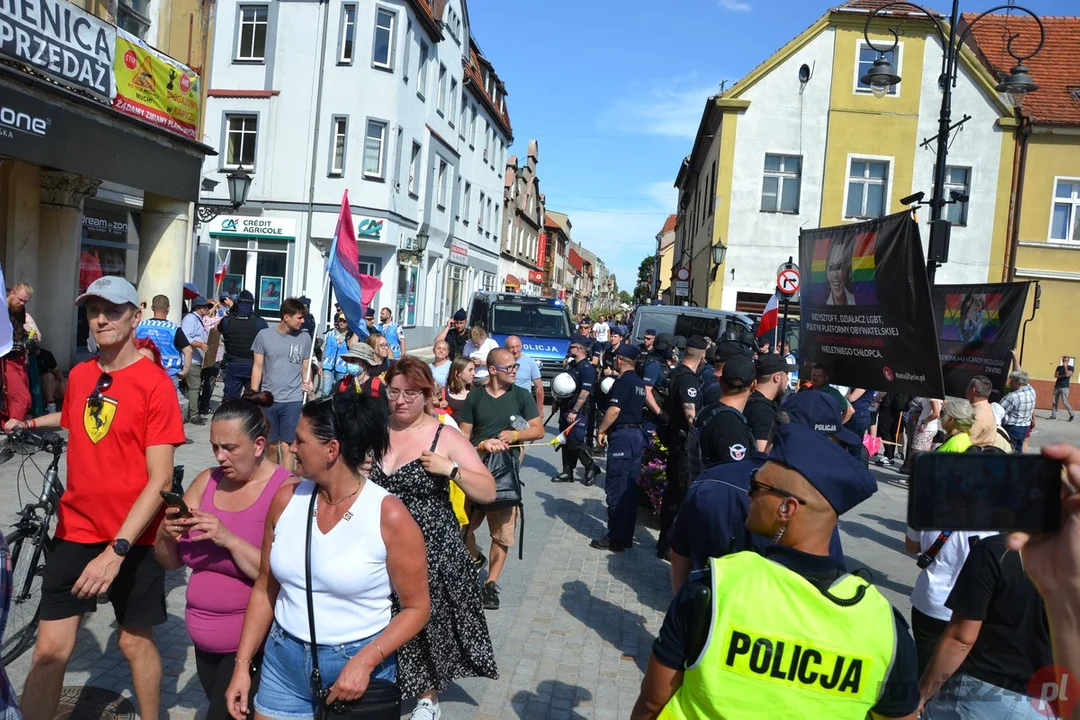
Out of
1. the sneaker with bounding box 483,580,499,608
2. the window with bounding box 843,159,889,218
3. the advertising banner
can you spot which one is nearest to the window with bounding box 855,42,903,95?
the window with bounding box 843,159,889,218

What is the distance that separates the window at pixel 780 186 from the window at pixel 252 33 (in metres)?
16.6

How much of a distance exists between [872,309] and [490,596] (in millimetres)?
3272

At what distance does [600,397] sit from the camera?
37.8ft

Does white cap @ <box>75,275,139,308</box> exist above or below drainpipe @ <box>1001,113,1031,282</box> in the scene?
below

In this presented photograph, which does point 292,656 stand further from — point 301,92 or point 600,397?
point 301,92

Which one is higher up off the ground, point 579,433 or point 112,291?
point 112,291

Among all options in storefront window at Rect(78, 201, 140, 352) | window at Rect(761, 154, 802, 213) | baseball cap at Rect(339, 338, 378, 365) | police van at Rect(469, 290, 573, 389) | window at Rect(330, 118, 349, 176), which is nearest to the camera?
baseball cap at Rect(339, 338, 378, 365)

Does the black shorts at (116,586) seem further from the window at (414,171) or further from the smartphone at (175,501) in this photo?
the window at (414,171)

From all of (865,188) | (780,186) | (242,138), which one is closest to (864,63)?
(865,188)

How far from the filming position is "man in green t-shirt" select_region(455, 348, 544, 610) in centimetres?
607

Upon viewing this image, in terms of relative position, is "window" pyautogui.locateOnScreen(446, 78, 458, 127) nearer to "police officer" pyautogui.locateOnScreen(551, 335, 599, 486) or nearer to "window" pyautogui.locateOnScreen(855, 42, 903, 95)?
"window" pyautogui.locateOnScreen(855, 42, 903, 95)

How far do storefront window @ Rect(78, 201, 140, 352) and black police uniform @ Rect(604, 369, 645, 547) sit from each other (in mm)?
10000

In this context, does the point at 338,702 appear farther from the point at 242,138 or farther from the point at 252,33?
the point at 252,33

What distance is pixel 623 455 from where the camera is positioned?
815 cm
